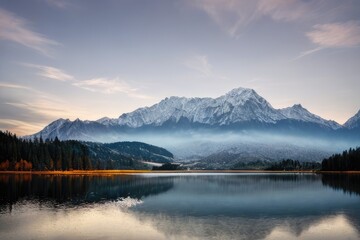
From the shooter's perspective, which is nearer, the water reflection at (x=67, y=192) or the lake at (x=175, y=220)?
the lake at (x=175, y=220)

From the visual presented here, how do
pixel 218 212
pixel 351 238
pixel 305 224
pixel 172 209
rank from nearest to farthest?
pixel 351 238 → pixel 305 224 → pixel 218 212 → pixel 172 209

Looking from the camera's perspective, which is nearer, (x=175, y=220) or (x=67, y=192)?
(x=175, y=220)

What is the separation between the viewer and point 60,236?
154 feet

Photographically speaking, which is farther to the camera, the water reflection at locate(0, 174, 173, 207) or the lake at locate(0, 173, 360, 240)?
the water reflection at locate(0, 174, 173, 207)

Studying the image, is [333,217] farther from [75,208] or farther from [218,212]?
[75,208]

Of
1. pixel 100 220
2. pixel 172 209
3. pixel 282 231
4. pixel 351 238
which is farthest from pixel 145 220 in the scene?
pixel 351 238

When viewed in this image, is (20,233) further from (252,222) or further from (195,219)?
(252,222)

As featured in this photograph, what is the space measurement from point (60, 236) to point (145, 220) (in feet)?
51.4

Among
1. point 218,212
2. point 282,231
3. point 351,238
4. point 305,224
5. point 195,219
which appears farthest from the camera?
point 218,212

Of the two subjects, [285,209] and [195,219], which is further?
[285,209]

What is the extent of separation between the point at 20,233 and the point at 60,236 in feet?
16.8

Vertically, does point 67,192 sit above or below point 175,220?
above

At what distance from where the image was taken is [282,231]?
51.0 metres

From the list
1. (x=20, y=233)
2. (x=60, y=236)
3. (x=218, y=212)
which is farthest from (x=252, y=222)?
(x=20, y=233)
